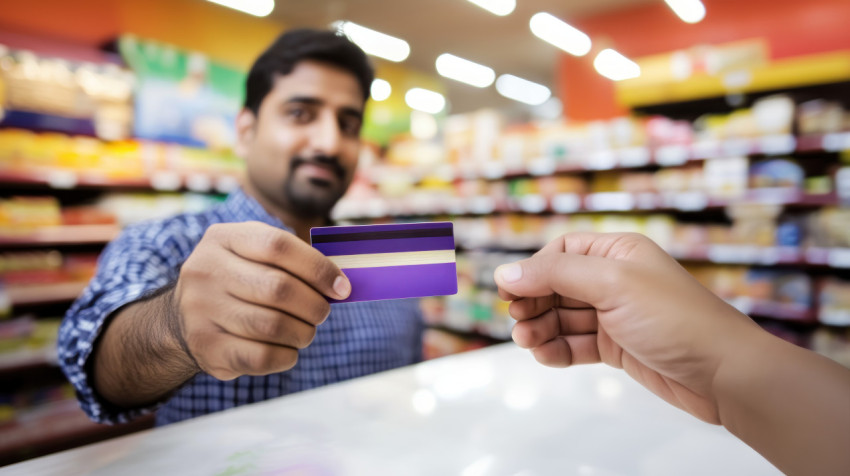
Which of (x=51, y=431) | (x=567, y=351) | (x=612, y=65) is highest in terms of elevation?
(x=612, y=65)

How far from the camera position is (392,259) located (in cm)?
65

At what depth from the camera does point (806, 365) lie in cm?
54

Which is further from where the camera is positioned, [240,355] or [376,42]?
[376,42]

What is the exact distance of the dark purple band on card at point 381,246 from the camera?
63 cm

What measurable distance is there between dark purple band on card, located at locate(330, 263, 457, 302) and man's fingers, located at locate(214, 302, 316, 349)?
0.06 m

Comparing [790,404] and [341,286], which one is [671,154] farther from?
[341,286]

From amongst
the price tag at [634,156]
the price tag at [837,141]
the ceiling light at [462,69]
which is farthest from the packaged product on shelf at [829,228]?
the ceiling light at [462,69]

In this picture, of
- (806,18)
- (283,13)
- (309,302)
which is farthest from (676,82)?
(283,13)

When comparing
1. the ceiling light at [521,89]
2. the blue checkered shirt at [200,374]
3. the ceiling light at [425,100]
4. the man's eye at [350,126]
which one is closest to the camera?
the blue checkered shirt at [200,374]

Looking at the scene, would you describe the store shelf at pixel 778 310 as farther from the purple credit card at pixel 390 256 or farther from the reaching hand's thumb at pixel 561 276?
the purple credit card at pixel 390 256

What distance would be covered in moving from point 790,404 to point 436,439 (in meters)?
0.50

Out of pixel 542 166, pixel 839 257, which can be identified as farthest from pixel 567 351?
pixel 542 166

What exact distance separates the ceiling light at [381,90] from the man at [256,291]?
21.8ft

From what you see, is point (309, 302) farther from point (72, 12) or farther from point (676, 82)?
point (72, 12)
